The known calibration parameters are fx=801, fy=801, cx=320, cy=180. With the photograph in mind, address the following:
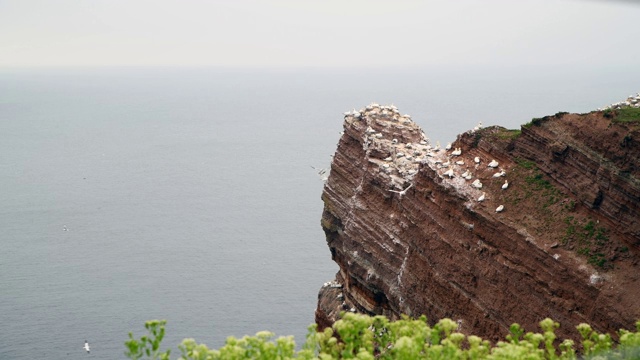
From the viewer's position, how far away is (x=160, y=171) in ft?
390

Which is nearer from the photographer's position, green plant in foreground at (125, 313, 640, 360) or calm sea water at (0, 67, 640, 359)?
green plant in foreground at (125, 313, 640, 360)

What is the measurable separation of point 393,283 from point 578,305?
9.94m

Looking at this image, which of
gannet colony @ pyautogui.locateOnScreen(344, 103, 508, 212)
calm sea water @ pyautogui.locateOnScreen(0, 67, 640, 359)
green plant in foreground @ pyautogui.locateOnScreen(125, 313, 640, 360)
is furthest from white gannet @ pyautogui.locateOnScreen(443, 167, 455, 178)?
calm sea water @ pyautogui.locateOnScreen(0, 67, 640, 359)

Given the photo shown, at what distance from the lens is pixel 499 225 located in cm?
2858

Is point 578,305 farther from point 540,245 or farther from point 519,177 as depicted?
point 519,177

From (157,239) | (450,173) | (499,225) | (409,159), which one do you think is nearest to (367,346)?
(499,225)

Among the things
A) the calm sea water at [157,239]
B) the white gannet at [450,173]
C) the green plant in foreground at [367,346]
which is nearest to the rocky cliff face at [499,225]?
the white gannet at [450,173]

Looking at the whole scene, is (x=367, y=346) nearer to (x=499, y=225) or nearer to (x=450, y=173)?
(x=499, y=225)

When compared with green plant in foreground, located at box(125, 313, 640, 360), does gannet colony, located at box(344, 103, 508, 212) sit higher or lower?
higher

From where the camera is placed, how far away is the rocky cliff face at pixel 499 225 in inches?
1018

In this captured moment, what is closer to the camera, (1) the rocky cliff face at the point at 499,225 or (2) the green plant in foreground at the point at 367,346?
(2) the green plant in foreground at the point at 367,346

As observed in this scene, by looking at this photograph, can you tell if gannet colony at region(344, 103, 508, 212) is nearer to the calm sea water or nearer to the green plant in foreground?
the green plant in foreground

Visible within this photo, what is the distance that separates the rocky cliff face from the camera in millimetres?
25859

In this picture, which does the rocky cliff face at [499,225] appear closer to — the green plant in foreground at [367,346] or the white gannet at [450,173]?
the white gannet at [450,173]
